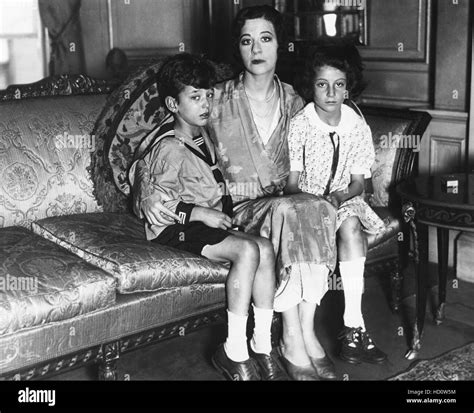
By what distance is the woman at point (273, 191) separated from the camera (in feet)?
7.95

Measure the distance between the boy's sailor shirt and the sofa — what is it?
18 centimetres

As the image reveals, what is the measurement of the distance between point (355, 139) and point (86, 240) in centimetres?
113

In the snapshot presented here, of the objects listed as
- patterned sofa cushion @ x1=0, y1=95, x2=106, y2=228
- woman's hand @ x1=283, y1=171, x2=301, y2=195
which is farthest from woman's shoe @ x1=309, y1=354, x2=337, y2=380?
patterned sofa cushion @ x1=0, y1=95, x2=106, y2=228

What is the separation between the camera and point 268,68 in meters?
2.77

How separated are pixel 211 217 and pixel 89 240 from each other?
46cm

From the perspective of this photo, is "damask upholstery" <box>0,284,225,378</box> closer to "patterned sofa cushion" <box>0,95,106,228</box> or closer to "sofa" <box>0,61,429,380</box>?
"sofa" <box>0,61,429,380</box>

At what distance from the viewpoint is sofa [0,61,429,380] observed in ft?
7.06

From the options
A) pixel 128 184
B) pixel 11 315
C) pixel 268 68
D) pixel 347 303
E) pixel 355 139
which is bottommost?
pixel 347 303

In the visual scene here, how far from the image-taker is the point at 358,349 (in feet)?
8.40

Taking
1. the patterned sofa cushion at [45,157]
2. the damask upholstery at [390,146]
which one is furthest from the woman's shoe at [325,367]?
the patterned sofa cushion at [45,157]

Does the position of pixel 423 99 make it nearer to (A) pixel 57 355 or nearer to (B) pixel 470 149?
(B) pixel 470 149

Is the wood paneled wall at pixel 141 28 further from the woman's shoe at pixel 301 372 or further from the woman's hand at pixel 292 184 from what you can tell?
the woman's shoe at pixel 301 372

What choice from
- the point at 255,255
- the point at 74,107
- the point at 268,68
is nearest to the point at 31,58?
the point at 74,107

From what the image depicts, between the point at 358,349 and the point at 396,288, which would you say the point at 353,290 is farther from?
the point at 396,288
